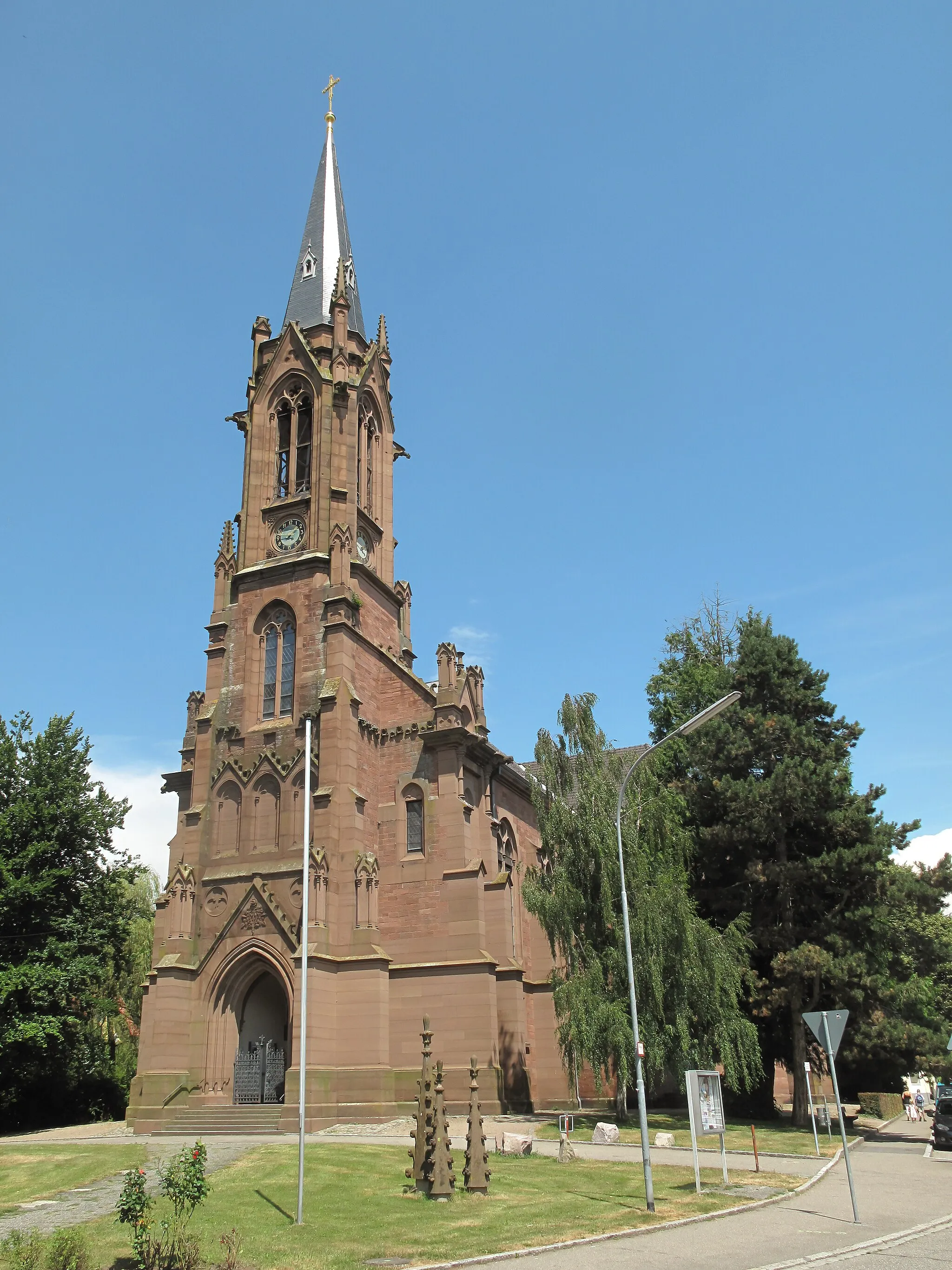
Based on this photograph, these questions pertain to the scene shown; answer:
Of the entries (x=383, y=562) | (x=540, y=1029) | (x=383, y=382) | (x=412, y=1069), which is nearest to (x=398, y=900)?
(x=412, y=1069)

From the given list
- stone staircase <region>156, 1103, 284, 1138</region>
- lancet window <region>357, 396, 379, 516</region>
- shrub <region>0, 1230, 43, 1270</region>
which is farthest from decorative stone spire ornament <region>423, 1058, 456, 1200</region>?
lancet window <region>357, 396, 379, 516</region>

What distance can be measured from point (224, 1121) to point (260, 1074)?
2544 mm

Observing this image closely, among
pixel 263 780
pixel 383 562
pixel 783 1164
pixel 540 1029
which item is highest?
pixel 383 562

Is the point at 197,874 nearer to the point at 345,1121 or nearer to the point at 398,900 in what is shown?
the point at 398,900

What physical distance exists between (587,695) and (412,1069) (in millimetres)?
13090

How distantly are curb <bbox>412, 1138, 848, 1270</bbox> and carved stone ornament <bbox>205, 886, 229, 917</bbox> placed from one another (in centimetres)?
2146

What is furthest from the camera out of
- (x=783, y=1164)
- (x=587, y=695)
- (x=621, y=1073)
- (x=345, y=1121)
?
(x=587, y=695)

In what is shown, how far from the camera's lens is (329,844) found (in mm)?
32969

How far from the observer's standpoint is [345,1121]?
2983 centimetres

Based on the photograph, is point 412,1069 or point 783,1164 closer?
point 783,1164

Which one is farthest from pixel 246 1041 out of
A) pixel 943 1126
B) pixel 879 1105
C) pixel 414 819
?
pixel 879 1105

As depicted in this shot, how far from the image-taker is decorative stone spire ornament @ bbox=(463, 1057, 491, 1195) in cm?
1652

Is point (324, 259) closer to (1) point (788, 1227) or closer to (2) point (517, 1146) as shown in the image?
(2) point (517, 1146)

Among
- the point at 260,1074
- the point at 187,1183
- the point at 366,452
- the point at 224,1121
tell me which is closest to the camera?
the point at 187,1183
